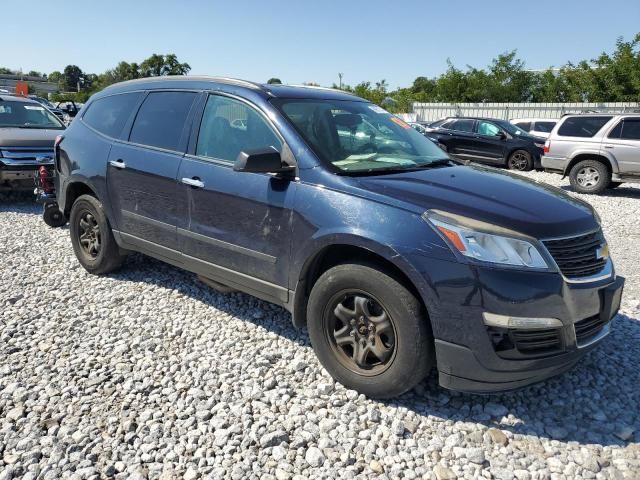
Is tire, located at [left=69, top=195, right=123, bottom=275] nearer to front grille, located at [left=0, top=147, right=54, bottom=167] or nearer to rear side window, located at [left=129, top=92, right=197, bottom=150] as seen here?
rear side window, located at [left=129, top=92, right=197, bottom=150]

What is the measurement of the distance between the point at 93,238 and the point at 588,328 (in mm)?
4323

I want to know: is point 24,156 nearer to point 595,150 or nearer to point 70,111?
point 70,111

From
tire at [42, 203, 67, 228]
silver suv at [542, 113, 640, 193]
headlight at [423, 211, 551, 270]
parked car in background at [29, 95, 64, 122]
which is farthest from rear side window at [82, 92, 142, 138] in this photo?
silver suv at [542, 113, 640, 193]

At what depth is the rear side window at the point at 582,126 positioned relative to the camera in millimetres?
11286

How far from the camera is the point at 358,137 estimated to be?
12.3 ft

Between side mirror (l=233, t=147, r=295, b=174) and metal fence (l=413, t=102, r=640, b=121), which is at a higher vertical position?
metal fence (l=413, t=102, r=640, b=121)

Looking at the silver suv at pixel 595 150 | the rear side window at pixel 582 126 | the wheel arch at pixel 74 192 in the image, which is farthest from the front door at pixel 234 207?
the rear side window at pixel 582 126

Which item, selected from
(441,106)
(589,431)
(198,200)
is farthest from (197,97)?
(441,106)

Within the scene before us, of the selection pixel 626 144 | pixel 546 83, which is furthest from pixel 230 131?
pixel 546 83

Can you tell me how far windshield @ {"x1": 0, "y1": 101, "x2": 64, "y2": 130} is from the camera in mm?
9125

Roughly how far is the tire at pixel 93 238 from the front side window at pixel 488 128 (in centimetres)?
1300

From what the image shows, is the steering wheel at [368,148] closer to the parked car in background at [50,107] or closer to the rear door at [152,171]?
the rear door at [152,171]

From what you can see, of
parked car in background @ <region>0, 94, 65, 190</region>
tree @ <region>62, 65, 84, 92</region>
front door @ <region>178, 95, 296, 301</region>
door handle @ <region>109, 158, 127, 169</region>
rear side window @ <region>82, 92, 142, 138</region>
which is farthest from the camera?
tree @ <region>62, 65, 84, 92</region>

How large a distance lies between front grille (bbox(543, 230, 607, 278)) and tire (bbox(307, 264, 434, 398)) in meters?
0.76
